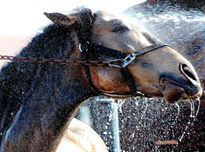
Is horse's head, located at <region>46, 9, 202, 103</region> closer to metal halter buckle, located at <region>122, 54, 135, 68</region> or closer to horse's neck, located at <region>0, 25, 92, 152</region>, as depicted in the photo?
metal halter buckle, located at <region>122, 54, 135, 68</region>

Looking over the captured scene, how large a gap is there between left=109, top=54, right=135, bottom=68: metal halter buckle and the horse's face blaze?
0.03 metres

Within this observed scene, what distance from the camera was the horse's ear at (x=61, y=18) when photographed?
151 cm

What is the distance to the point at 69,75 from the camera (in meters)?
1.62

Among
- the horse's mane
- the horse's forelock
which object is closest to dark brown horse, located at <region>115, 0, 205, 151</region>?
the horse's forelock

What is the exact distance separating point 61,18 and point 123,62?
0.44 metres

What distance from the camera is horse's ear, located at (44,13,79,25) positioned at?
1.51 metres

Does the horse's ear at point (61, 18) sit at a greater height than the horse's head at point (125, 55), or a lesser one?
greater

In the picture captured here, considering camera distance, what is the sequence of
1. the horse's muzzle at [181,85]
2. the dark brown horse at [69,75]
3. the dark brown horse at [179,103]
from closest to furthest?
1. the horse's muzzle at [181,85]
2. the dark brown horse at [69,75]
3. the dark brown horse at [179,103]

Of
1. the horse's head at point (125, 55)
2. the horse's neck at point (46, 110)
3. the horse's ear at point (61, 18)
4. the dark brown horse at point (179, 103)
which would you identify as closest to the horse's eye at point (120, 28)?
the horse's head at point (125, 55)

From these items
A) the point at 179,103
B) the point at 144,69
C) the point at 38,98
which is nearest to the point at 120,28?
the point at 144,69

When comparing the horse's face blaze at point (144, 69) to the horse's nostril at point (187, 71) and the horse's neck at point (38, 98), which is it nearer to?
the horse's nostril at point (187, 71)

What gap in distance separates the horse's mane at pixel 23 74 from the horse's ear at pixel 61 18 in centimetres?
10

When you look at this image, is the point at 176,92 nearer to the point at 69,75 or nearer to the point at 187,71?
the point at 187,71

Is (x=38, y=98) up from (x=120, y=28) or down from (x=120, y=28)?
down
